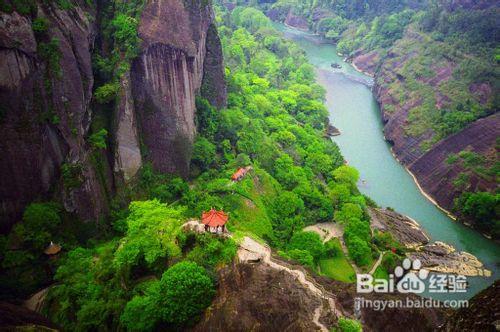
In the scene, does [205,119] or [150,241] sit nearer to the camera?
[150,241]

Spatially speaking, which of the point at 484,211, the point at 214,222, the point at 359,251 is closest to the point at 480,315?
the point at 214,222

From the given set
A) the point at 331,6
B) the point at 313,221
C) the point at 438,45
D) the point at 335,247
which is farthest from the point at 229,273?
the point at 331,6

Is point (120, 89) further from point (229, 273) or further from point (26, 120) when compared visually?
point (229, 273)

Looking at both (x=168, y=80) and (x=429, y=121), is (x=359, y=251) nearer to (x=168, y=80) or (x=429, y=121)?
(x=168, y=80)

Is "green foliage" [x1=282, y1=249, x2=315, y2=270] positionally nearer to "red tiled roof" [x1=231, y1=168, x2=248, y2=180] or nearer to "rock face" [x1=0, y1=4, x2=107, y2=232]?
"red tiled roof" [x1=231, y1=168, x2=248, y2=180]

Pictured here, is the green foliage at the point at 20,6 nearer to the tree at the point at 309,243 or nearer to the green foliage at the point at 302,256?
the green foliage at the point at 302,256

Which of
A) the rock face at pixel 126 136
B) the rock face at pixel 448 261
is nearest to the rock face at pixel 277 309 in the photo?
the rock face at pixel 126 136
